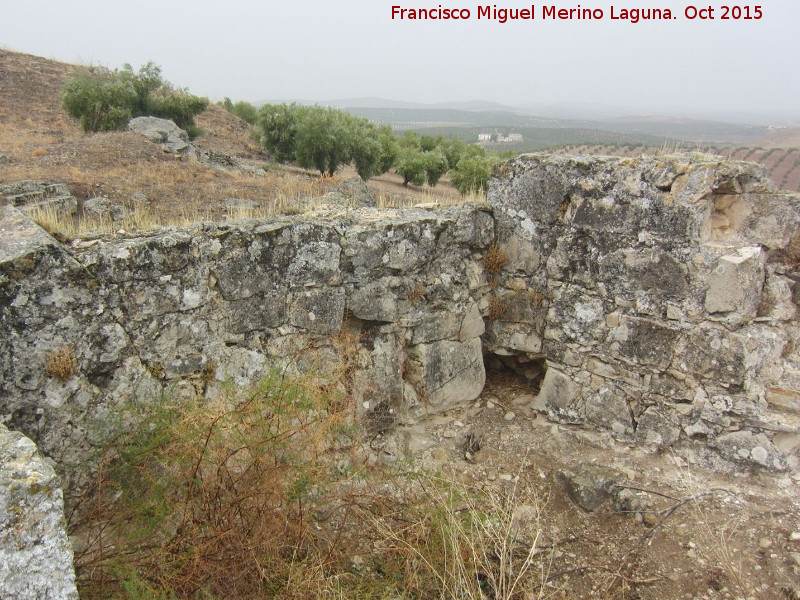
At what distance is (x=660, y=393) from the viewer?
4.91 metres

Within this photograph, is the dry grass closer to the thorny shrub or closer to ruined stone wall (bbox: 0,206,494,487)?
the thorny shrub

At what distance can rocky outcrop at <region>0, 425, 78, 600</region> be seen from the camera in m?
1.96

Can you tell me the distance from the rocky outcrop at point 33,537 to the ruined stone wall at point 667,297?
4427 mm

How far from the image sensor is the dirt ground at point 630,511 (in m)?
3.78

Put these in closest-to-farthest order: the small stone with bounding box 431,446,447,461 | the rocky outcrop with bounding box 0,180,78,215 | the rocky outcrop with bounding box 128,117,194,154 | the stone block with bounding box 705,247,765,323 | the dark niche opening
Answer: the stone block with bounding box 705,247,765,323 → the small stone with bounding box 431,446,447,461 → the dark niche opening → the rocky outcrop with bounding box 0,180,78,215 → the rocky outcrop with bounding box 128,117,194,154

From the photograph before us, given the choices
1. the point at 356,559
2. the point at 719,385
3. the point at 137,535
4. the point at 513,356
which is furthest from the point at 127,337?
the point at 719,385

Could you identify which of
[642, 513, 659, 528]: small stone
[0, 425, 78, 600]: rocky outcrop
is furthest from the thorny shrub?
[642, 513, 659, 528]: small stone

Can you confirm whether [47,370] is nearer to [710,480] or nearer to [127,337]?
[127,337]

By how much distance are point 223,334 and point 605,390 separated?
3.53 meters

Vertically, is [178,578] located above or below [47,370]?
below

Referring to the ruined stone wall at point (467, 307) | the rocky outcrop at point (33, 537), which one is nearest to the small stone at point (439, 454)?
the ruined stone wall at point (467, 307)

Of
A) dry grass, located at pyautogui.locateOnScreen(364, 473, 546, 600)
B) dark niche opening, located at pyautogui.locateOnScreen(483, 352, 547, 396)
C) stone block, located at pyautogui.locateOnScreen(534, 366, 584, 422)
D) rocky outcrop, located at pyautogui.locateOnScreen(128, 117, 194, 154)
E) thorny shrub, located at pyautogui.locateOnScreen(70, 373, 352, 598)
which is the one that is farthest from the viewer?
rocky outcrop, located at pyautogui.locateOnScreen(128, 117, 194, 154)

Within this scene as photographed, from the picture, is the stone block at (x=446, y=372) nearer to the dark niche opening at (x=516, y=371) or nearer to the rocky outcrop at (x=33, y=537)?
the dark niche opening at (x=516, y=371)

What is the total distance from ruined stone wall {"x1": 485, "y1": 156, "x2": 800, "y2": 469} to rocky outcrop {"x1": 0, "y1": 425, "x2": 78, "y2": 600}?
4.43 m
